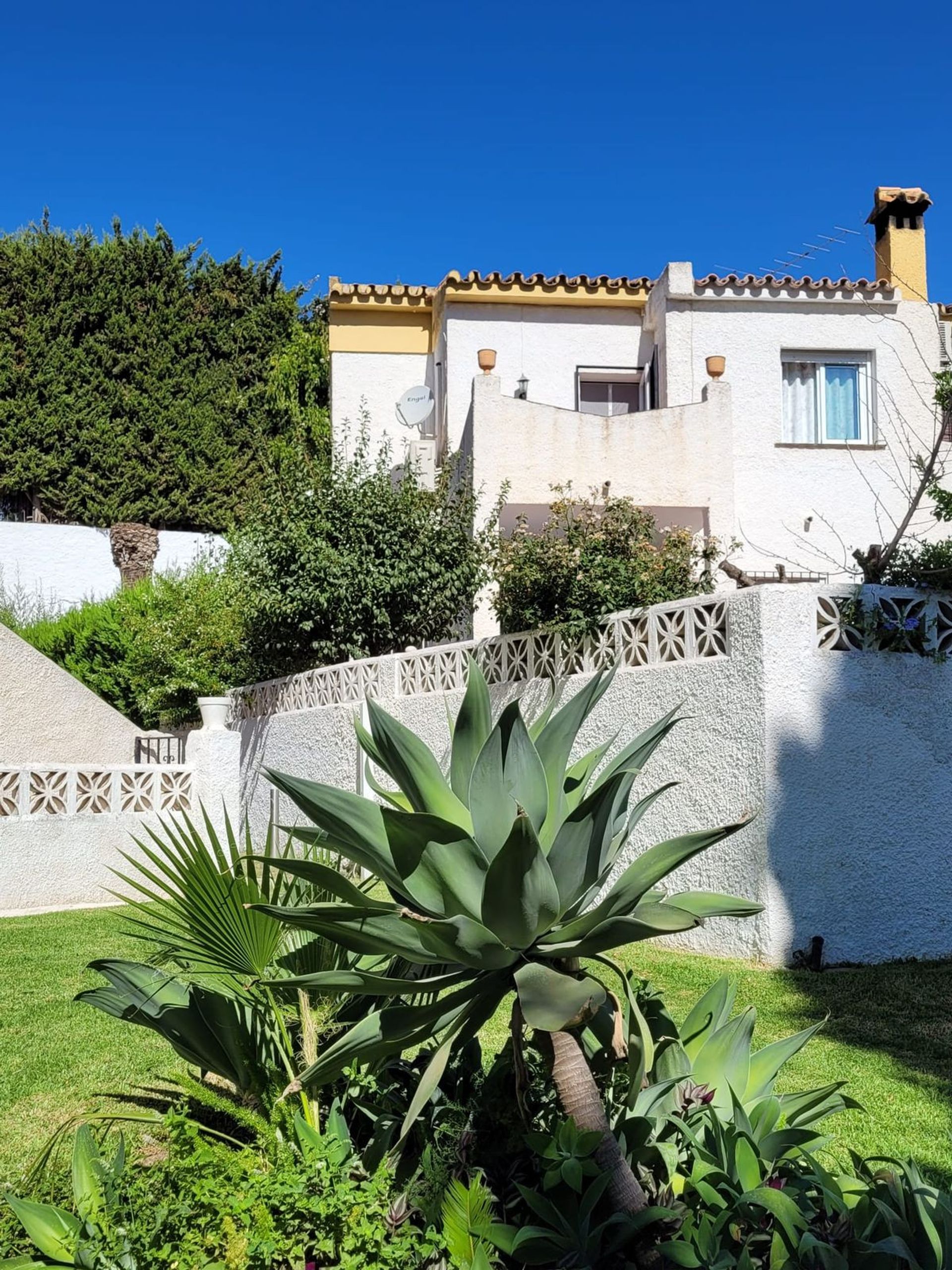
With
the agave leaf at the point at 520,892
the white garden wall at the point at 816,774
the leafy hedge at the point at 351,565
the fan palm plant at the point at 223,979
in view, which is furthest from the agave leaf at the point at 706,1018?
the leafy hedge at the point at 351,565

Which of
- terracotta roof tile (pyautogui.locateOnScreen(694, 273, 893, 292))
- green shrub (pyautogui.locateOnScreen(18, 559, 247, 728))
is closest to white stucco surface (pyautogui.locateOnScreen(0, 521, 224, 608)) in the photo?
green shrub (pyautogui.locateOnScreen(18, 559, 247, 728))

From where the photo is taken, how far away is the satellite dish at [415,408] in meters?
18.4

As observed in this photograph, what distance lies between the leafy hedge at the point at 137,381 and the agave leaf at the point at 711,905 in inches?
941

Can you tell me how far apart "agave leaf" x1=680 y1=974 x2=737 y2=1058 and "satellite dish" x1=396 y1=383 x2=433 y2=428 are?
15406 mm

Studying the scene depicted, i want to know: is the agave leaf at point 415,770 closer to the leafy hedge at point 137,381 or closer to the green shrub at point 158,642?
the green shrub at point 158,642

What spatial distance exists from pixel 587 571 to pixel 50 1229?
743 cm

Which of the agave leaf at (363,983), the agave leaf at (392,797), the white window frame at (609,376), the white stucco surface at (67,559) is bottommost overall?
the agave leaf at (363,983)

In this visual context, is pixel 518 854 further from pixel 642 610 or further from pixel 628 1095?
pixel 642 610

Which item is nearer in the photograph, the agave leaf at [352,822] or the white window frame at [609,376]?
the agave leaf at [352,822]

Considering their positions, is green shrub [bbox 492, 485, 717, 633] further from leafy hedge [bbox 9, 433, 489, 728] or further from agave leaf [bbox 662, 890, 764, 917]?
agave leaf [bbox 662, 890, 764, 917]

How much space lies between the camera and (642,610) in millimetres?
9055

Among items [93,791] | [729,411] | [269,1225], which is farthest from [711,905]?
[729,411]

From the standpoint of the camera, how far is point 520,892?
2791 millimetres

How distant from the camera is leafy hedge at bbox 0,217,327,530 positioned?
88.3ft
